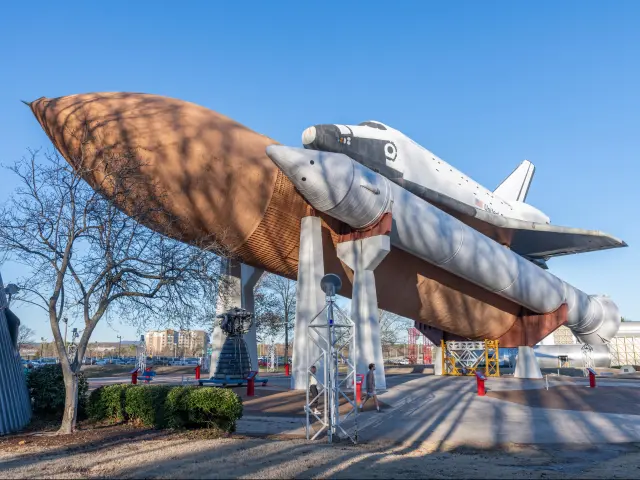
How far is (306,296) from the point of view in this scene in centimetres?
1716

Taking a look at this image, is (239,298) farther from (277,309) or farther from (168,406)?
(277,309)

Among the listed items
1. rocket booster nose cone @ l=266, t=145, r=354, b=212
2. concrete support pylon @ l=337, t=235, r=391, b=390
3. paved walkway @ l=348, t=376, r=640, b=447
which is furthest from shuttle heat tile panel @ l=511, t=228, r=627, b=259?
rocket booster nose cone @ l=266, t=145, r=354, b=212

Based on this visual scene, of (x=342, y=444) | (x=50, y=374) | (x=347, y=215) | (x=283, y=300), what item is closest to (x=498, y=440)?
(x=342, y=444)

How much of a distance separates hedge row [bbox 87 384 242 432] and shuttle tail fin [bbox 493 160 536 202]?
30.5 m

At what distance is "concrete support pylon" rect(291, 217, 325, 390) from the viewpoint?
17.0 meters

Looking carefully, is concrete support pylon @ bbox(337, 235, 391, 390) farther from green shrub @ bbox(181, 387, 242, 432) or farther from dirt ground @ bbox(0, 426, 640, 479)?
green shrub @ bbox(181, 387, 242, 432)

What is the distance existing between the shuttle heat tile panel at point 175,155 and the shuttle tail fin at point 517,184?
24213 mm

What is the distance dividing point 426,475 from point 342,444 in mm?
2878

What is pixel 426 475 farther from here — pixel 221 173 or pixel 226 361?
pixel 226 361

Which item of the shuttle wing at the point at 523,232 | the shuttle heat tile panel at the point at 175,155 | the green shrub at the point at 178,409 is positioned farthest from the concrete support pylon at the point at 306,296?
the green shrub at the point at 178,409

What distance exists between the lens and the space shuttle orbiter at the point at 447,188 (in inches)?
782

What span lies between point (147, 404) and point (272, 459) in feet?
14.3

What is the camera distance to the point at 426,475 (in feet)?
21.4

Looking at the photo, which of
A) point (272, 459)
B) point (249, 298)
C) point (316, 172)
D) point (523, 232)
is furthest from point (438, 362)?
point (272, 459)
